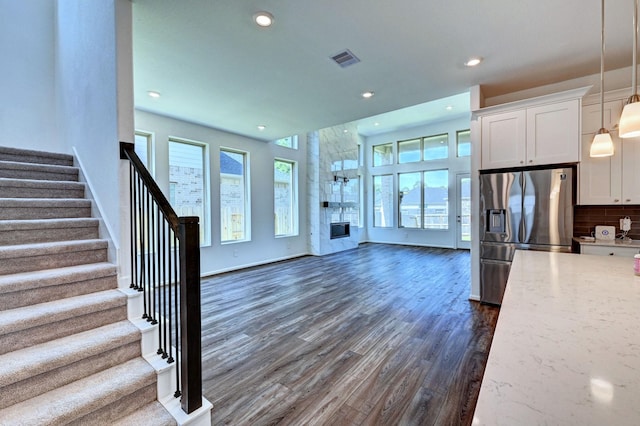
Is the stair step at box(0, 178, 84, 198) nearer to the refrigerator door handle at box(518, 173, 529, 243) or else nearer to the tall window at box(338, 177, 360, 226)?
the refrigerator door handle at box(518, 173, 529, 243)

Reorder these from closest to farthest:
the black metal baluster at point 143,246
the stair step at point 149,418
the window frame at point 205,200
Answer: the stair step at point 149,418, the black metal baluster at point 143,246, the window frame at point 205,200

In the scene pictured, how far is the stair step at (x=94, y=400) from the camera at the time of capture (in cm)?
131

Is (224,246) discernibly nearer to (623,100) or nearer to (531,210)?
(531,210)

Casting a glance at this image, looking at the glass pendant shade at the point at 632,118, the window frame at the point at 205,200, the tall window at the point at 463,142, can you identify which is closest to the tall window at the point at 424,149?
the tall window at the point at 463,142

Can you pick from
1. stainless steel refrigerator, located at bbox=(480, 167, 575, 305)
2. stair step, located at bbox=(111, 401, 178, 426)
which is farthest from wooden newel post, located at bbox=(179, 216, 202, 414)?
stainless steel refrigerator, located at bbox=(480, 167, 575, 305)

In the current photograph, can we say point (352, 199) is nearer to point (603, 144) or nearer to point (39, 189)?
point (603, 144)

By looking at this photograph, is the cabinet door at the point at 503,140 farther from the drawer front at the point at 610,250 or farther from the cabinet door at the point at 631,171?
the drawer front at the point at 610,250

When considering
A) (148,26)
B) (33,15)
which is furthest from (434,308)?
(33,15)

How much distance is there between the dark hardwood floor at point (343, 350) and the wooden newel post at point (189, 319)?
1.16ft

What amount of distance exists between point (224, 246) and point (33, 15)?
13.9 feet

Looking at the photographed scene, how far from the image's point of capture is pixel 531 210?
3.39m

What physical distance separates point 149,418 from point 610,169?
4.85 metres

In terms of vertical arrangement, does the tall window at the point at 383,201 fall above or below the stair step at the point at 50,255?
above

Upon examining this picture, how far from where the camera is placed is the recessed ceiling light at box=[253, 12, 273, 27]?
222 centimetres
